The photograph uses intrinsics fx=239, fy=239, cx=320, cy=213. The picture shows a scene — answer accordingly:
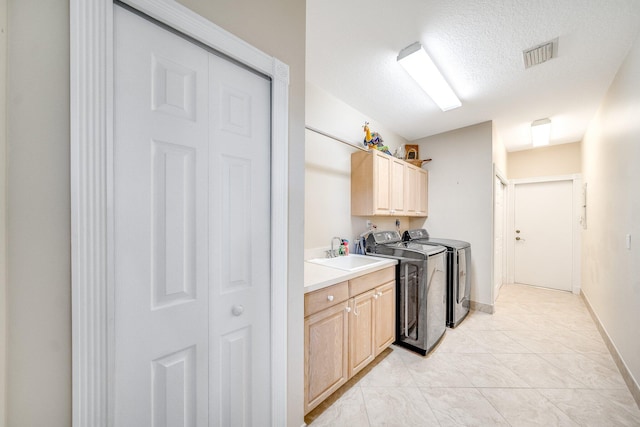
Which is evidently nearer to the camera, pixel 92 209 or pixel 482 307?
pixel 92 209

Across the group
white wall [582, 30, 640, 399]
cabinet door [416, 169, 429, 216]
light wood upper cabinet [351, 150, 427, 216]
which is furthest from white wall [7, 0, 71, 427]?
cabinet door [416, 169, 429, 216]

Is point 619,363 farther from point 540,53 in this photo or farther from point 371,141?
point 371,141

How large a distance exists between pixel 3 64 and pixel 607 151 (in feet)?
13.4

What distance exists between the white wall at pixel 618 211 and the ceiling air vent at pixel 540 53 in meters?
0.50

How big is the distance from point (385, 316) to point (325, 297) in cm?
90

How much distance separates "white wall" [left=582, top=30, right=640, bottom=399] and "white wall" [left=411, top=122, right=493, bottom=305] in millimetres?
973

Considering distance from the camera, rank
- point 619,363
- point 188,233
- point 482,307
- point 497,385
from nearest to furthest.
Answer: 1. point 188,233
2. point 497,385
3. point 619,363
4. point 482,307

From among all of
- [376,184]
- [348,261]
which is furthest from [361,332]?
[376,184]

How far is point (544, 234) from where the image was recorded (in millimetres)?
4352

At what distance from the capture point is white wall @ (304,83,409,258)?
234cm

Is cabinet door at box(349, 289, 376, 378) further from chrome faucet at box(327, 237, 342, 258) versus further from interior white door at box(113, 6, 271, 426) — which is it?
interior white door at box(113, 6, 271, 426)

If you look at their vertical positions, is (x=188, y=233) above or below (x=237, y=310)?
above

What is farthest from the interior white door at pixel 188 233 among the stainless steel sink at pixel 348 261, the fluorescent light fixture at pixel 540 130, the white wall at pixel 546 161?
the white wall at pixel 546 161

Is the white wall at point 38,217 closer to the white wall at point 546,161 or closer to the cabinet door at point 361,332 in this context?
the cabinet door at point 361,332
